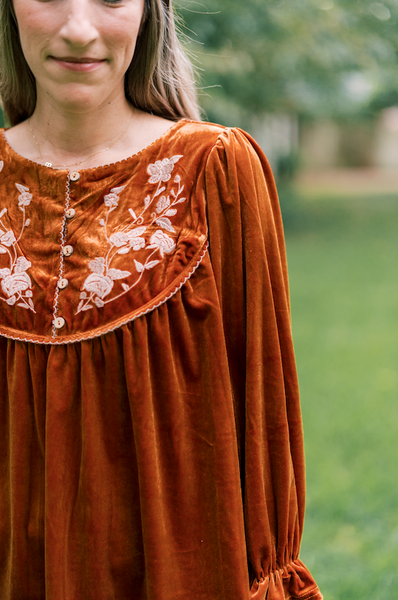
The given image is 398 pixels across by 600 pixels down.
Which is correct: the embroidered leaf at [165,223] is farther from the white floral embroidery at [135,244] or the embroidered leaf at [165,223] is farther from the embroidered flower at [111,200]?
the embroidered flower at [111,200]

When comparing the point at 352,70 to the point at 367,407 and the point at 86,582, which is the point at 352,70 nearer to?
the point at 367,407

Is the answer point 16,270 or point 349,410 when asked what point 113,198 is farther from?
point 349,410

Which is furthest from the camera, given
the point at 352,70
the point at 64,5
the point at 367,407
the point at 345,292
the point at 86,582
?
the point at 352,70

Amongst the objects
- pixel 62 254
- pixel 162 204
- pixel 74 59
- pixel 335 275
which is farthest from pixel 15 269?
pixel 335 275

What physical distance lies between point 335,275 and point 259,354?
7.39 m

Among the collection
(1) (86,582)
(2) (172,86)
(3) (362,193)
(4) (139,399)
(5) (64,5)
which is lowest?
(3) (362,193)

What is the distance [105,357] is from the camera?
1.31 meters

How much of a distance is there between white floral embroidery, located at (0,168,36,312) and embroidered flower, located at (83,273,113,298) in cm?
13

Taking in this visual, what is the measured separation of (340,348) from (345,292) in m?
1.91

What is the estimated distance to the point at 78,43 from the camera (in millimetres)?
1232

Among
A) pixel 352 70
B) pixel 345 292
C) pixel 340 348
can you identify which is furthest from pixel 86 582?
pixel 352 70

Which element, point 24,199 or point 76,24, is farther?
point 24,199

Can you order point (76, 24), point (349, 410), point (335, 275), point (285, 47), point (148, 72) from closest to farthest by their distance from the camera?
point (76, 24), point (148, 72), point (349, 410), point (285, 47), point (335, 275)

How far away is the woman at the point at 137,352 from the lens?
4.27 feet
